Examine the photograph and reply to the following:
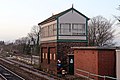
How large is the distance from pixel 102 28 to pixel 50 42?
3185cm

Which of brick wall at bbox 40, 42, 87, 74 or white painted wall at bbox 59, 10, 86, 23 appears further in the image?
white painted wall at bbox 59, 10, 86, 23

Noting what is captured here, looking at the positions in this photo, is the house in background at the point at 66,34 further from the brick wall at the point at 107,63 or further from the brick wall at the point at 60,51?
the brick wall at the point at 107,63

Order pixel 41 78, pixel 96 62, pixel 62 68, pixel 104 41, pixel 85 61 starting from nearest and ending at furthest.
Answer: pixel 96 62 < pixel 85 61 < pixel 41 78 < pixel 62 68 < pixel 104 41

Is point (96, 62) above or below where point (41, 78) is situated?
above

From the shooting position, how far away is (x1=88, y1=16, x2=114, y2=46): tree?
64.9m

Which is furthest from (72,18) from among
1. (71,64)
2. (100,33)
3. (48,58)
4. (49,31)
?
(100,33)

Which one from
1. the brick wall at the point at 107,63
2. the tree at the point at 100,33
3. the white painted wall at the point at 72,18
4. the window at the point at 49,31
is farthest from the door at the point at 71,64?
the tree at the point at 100,33

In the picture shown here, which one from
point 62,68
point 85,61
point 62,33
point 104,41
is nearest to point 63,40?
point 62,33

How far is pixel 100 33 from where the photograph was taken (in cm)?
6744

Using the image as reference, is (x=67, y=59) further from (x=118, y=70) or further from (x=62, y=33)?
(x=118, y=70)

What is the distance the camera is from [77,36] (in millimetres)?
37031

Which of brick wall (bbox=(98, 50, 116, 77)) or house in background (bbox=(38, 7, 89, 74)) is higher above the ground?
house in background (bbox=(38, 7, 89, 74))

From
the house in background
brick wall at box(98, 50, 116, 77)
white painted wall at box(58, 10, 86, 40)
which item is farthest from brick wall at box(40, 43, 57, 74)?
brick wall at box(98, 50, 116, 77)

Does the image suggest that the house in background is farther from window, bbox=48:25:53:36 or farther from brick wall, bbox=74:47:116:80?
brick wall, bbox=74:47:116:80
